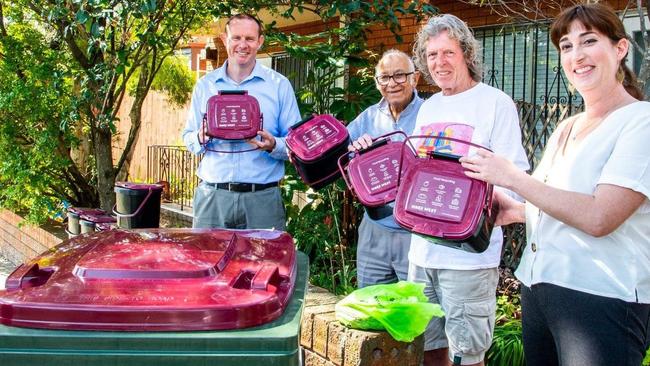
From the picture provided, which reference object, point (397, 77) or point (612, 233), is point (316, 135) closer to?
point (397, 77)

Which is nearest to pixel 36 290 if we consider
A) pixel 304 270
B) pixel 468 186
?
pixel 304 270

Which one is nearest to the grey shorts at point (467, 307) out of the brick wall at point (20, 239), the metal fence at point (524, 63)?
the metal fence at point (524, 63)

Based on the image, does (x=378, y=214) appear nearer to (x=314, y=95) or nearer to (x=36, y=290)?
(x=36, y=290)

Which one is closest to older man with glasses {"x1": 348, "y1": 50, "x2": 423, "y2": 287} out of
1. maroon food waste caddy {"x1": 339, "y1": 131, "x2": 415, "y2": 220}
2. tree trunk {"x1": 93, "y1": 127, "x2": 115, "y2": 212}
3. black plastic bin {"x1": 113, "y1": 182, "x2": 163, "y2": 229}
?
maroon food waste caddy {"x1": 339, "y1": 131, "x2": 415, "y2": 220}

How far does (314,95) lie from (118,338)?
3.99 m

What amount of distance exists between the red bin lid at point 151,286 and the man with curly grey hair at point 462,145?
630 mm

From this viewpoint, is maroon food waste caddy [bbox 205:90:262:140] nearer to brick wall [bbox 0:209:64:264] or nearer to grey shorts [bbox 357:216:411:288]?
grey shorts [bbox 357:216:411:288]

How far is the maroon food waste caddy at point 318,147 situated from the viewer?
10.4ft

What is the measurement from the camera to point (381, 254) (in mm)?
3518

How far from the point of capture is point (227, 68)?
156 inches

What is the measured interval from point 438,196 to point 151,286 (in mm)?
915

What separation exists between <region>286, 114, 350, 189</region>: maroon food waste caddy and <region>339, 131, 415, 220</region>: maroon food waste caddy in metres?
0.34

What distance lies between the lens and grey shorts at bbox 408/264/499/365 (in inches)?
112

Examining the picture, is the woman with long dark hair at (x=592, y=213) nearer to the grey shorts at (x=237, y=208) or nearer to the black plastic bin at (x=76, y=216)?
the grey shorts at (x=237, y=208)
